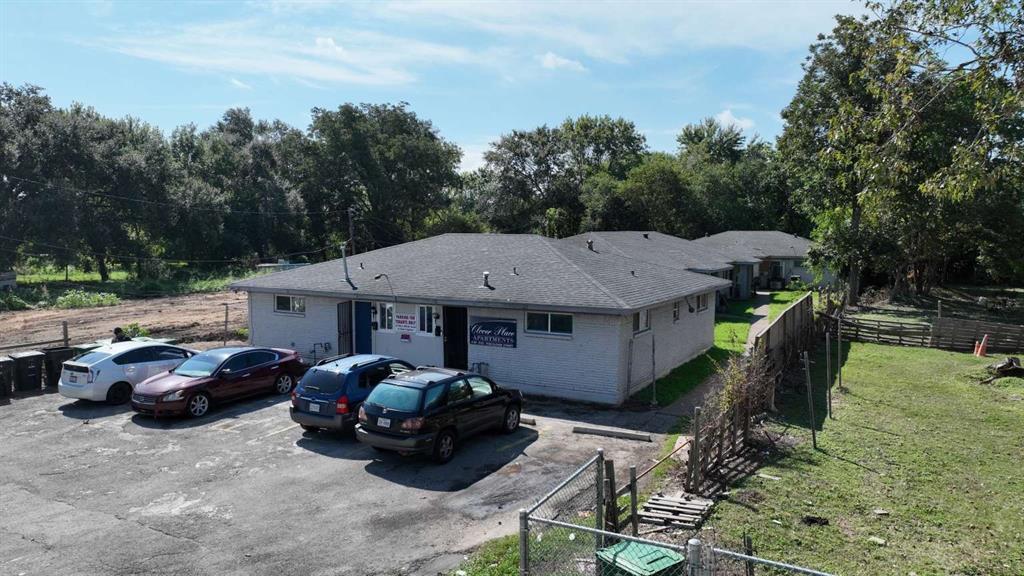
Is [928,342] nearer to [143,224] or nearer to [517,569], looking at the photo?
[517,569]

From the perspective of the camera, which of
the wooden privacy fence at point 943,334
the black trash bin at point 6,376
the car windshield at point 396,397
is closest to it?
the car windshield at point 396,397

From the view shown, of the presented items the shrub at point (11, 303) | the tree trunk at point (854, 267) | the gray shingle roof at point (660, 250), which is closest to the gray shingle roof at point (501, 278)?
the gray shingle roof at point (660, 250)

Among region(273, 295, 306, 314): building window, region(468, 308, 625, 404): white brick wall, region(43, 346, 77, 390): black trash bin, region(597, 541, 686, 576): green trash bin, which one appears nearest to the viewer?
region(597, 541, 686, 576): green trash bin

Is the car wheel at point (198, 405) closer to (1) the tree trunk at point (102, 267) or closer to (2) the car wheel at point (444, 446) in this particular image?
(2) the car wheel at point (444, 446)

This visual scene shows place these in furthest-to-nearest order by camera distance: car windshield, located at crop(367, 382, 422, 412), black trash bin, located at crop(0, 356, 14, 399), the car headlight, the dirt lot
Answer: the dirt lot, black trash bin, located at crop(0, 356, 14, 399), the car headlight, car windshield, located at crop(367, 382, 422, 412)

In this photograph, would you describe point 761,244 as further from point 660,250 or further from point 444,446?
point 444,446

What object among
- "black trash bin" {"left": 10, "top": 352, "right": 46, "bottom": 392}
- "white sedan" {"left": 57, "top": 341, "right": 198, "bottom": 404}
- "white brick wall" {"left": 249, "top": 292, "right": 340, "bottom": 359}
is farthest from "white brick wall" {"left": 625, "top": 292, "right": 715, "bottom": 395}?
"black trash bin" {"left": 10, "top": 352, "right": 46, "bottom": 392}

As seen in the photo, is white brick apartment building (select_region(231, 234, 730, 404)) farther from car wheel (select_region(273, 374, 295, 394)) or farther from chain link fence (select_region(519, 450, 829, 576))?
chain link fence (select_region(519, 450, 829, 576))

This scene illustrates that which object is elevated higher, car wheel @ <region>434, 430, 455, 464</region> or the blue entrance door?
the blue entrance door
